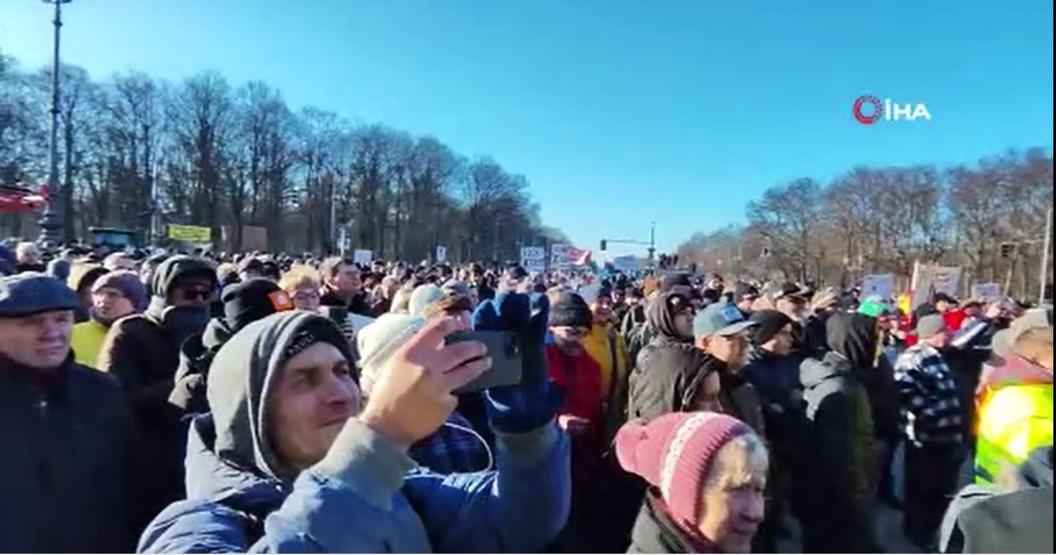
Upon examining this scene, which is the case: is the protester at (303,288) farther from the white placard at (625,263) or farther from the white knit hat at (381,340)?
the white placard at (625,263)

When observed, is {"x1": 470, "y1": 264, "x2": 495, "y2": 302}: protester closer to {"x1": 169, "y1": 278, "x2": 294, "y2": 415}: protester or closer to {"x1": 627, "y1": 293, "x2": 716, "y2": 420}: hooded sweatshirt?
{"x1": 169, "y1": 278, "x2": 294, "y2": 415}: protester

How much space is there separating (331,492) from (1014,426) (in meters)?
1.76

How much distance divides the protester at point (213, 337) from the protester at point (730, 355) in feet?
5.67

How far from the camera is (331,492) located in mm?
1206

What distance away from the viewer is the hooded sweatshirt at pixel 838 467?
374cm

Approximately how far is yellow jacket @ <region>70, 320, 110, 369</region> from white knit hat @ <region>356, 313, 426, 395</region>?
1.65 meters

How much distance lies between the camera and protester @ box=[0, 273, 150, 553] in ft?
7.24

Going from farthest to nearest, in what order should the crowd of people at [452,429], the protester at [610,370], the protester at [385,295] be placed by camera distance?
the protester at [385,295]
the protester at [610,370]
the crowd of people at [452,429]

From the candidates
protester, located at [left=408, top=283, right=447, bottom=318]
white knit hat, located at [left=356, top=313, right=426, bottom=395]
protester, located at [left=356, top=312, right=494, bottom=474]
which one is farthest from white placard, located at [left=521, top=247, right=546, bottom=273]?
protester, located at [left=356, top=312, right=494, bottom=474]

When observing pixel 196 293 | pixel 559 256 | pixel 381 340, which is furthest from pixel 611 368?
pixel 559 256

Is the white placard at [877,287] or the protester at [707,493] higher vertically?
the white placard at [877,287]

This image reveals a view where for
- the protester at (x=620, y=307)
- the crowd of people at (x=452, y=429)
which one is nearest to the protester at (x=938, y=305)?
the protester at (x=620, y=307)

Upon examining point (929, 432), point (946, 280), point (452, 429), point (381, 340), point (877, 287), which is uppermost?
point (946, 280)

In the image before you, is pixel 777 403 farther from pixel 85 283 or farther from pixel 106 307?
pixel 85 283
